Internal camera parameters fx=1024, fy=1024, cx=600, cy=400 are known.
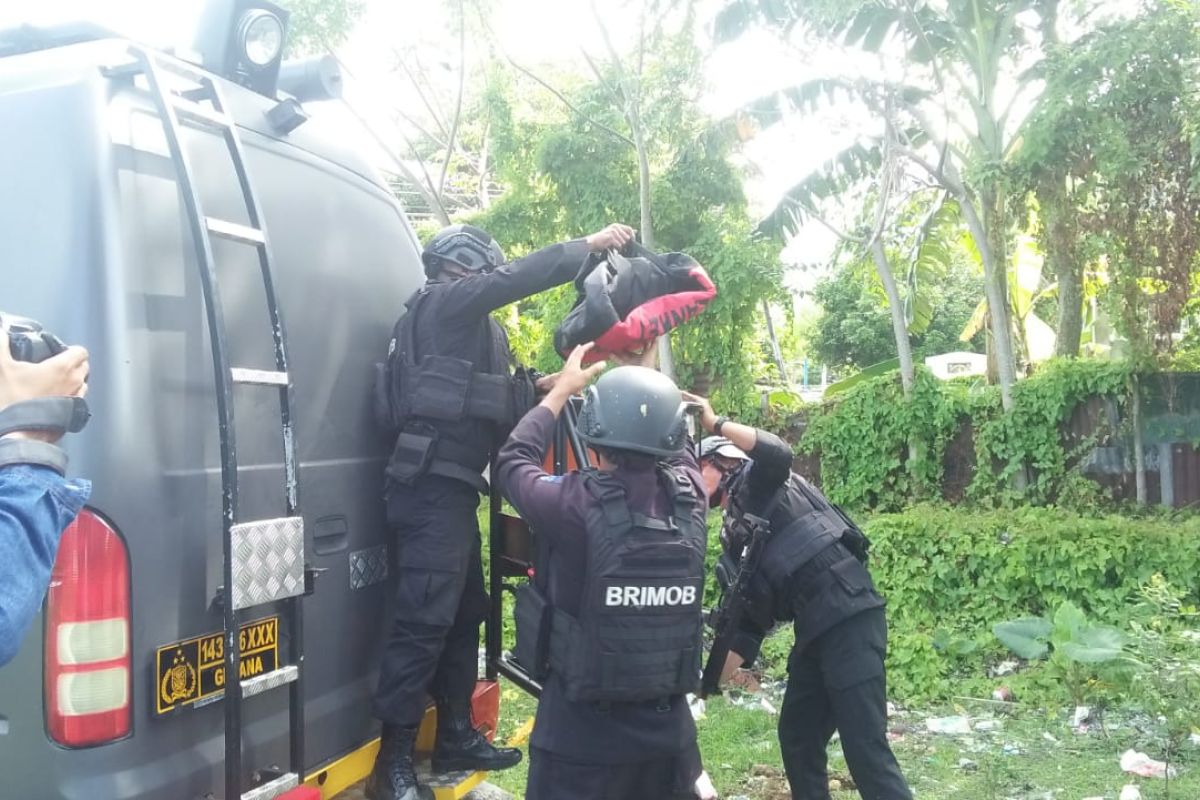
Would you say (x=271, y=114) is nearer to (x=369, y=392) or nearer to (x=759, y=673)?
(x=369, y=392)

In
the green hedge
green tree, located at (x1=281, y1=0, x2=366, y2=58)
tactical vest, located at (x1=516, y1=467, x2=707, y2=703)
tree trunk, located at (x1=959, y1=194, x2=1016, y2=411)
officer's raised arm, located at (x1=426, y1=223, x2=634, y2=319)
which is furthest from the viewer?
green tree, located at (x1=281, y1=0, x2=366, y2=58)

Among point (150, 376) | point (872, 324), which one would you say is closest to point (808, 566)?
point (150, 376)

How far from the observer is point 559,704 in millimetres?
2713

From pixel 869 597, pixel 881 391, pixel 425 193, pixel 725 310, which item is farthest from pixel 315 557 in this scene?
pixel 425 193

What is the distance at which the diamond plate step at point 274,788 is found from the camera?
2281 mm

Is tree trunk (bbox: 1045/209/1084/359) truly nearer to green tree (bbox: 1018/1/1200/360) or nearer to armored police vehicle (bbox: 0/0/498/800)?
green tree (bbox: 1018/1/1200/360)

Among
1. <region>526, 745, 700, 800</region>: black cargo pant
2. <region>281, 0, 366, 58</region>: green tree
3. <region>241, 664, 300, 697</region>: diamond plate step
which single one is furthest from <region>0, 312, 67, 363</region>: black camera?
<region>281, 0, 366, 58</region>: green tree

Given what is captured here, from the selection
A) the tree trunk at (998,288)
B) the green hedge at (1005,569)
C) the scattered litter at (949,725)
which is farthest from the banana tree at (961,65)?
the scattered litter at (949,725)

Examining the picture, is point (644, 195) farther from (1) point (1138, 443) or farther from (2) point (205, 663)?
(2) point (205, 663)

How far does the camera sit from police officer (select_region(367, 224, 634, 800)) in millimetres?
2941

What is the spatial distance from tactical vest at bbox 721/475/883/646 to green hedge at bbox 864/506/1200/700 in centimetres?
308

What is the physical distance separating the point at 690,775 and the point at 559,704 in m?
0.42

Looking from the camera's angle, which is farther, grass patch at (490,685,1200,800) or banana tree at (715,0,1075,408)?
banana tree at (715,0,1075,408)

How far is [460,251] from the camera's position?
331 centimetres
